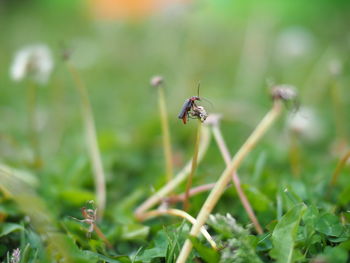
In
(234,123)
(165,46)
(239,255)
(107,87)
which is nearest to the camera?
(239,255)

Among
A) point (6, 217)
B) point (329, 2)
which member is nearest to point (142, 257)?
point (6, 217)

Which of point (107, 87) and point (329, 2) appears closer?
point (107, 87)

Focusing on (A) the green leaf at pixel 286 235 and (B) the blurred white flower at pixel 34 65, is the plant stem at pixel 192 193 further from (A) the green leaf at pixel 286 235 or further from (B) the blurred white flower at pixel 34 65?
(B) the blurred white flower at pixel 34 65

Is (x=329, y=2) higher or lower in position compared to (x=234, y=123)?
higher

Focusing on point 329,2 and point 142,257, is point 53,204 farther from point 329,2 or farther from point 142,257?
point 329,2

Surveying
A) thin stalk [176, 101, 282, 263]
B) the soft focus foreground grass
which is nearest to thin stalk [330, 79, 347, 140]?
the soft focus foreground grass

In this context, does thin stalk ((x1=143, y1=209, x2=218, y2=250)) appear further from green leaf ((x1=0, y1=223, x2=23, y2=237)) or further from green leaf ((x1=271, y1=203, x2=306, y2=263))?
green leaf ((x1=0, y1=223, x2=23, y2=237))

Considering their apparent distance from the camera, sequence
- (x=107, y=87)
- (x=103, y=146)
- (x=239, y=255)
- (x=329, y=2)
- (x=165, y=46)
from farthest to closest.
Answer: (x=329, y=2) → (x=165, y=46) → (x=107, y=87) → (x=103, y=146) → (x=239, y=255)
